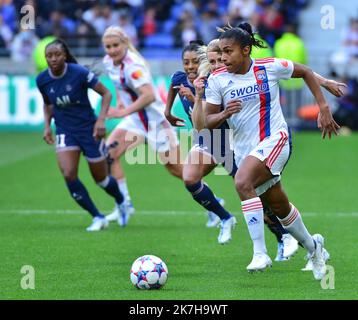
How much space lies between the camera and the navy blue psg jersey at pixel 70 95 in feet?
A: 37.7

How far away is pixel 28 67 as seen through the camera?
25359 mm

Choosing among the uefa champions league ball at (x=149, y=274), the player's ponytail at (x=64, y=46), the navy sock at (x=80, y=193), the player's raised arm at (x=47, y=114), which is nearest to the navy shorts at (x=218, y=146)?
the navy sock at (x=80, y=193)

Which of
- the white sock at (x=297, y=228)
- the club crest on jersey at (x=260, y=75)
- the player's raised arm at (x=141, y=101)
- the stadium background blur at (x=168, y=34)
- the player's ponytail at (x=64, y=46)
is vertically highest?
the stadium background blur at (x=168, y=34)

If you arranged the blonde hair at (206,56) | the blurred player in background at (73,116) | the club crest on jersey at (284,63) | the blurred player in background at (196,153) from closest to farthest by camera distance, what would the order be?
the club crest on jersey at (284,63) < the blonde hair at (206,56) < the blurred player in background at (196,153) < the blurred player in background at (73,116)

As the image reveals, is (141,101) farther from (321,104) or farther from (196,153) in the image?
(321,104)

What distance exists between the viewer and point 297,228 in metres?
8.56

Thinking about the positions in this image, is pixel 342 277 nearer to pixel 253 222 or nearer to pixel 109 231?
pixel 253 222

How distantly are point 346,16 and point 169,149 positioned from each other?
16.9 m

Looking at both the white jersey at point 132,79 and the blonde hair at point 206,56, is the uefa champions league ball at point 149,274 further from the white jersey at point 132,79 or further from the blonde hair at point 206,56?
the white jersey at point 132,79

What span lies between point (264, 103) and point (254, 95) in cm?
12

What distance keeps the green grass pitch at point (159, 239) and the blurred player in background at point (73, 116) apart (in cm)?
64

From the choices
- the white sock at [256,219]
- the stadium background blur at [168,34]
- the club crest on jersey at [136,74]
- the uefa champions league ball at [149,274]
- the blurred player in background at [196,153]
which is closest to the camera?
the uefa champions league ball at [149,274]

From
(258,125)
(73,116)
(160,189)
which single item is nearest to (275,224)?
(258,125)

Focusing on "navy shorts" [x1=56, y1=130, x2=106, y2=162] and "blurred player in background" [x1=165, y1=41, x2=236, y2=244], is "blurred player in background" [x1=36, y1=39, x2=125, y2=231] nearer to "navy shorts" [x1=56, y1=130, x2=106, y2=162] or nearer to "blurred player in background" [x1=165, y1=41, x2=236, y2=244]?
"navy shorts" [x1=56, y1=130, x2=106, y2=162]
